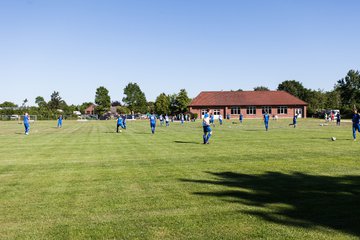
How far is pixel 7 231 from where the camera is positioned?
6012 mm

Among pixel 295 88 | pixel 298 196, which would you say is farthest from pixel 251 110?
pixel 298 196

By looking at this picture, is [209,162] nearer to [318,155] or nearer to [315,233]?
[318,155]

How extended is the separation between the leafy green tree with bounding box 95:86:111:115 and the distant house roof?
4574 cm

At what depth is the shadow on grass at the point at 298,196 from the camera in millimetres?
6303

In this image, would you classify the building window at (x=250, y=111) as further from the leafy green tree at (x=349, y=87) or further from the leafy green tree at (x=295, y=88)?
the leafy green tree at (x=295, y=88)

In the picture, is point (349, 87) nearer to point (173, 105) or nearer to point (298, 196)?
point (173, 105)

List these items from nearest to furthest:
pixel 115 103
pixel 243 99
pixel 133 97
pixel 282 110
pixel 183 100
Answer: pixel 282 110 → pixel 243 99 → pixel 183 100 → pixel 133 97 → pixel 115 103

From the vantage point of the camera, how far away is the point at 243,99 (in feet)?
294

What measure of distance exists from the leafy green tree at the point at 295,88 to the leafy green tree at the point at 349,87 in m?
17.8

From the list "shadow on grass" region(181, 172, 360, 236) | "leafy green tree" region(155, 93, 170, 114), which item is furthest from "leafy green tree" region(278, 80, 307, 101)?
"shadow on grass" region(181, 172, 360, 236)

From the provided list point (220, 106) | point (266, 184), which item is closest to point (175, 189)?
point (266, 184)

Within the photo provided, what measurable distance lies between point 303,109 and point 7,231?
8880 cm

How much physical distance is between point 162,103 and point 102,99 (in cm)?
2214

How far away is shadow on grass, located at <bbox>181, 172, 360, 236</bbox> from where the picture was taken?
6.30 m
